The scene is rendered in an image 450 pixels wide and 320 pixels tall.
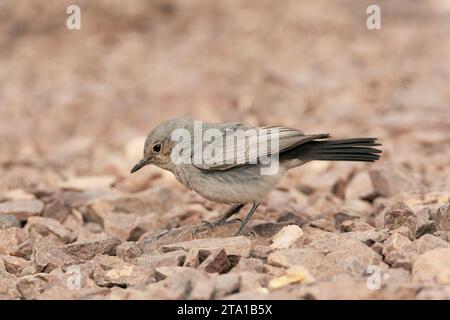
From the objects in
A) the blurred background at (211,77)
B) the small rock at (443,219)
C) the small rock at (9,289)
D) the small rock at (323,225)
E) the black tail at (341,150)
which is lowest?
the small rock at (9,289)

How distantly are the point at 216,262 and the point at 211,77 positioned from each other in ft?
26.2

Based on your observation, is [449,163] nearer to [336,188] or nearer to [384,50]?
[336,188]

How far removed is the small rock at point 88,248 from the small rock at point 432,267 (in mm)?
2292

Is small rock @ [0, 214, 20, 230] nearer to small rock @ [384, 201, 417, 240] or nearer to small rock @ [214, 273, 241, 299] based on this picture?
small rock @ [214, 273, 241, 299]

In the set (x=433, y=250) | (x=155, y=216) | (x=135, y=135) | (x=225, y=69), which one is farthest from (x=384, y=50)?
(x=433, y=250)

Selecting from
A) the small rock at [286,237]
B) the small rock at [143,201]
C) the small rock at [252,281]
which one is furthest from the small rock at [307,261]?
the small rock at [143,201]

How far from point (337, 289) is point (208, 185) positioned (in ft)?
7.23

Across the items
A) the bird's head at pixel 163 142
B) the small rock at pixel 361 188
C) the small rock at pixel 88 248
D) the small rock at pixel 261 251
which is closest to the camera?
the small rock at pixel 261 251

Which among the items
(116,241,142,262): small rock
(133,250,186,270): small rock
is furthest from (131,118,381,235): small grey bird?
(133,250,186,270): small rock

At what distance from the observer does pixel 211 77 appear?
504 inches

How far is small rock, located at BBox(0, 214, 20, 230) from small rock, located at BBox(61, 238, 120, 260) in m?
1.16

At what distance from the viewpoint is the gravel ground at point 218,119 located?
4.94m

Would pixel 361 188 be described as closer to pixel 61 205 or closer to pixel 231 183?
pixel 231 183

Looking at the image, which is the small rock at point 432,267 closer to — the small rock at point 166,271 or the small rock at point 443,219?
the small rock at point 443,219
